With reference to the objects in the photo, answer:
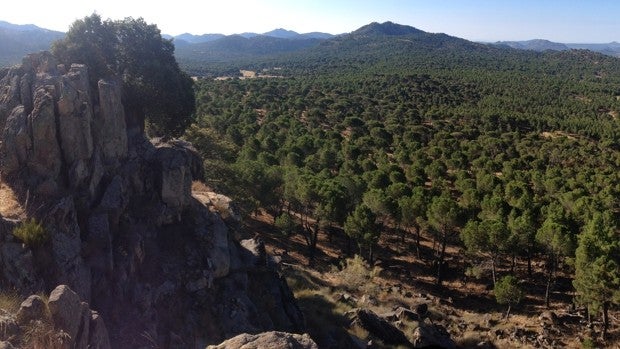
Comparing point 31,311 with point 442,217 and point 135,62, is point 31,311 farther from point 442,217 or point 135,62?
point 442,217

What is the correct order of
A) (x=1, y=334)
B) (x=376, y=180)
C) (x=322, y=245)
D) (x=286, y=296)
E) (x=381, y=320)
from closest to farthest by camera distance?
(x=1, y=334)
(x=286, y=296)
(x=381, y=320)
(x=322, y=245)
(x=376, y=180)

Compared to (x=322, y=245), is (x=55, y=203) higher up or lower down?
higher up

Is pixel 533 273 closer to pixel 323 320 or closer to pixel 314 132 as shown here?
pixel 323 320

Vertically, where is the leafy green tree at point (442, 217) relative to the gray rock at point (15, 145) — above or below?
below

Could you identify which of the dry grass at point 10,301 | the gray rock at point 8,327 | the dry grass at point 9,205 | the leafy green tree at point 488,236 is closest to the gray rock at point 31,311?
the gray rock at point 8,327

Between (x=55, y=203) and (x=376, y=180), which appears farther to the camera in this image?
(x=376, y=180)

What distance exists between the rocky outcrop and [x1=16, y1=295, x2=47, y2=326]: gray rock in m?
1.46

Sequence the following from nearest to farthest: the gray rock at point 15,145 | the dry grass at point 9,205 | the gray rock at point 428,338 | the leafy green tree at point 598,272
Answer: the dry grass at point 9,205
the gray rock at point 15,145
the gray rock at point 428,338
the leafy green tree at point 598,272

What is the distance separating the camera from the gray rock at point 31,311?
9.31 metres

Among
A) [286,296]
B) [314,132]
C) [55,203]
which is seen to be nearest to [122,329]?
[55,203]

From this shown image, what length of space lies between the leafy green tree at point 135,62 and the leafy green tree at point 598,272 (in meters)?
25.7

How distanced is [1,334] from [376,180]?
135 feet

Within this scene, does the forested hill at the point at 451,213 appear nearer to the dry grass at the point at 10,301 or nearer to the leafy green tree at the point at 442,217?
the leafy green tree at the point at 442,217

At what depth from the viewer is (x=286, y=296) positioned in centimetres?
1838
